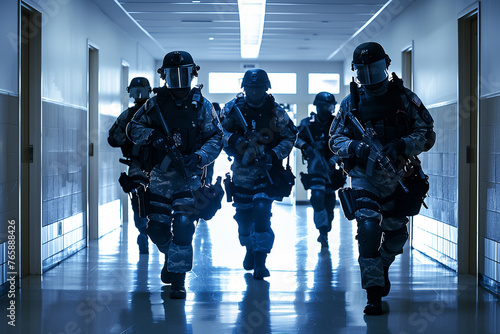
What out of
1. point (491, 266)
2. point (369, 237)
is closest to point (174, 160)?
point (369, 237)

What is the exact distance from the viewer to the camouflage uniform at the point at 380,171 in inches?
158

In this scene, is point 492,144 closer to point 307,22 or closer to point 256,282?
point 256,282

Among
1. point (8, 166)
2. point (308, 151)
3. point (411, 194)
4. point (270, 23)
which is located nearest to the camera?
point (411, 194)

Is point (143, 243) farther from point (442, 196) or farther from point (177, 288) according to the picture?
point (442, 196)

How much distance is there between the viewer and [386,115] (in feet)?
13.9

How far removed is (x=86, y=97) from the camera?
7.38m

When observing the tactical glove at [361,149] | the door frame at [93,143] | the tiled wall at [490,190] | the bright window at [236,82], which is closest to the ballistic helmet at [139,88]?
the door frame at [93,143]

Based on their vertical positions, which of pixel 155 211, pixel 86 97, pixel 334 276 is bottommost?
pixel 334 276

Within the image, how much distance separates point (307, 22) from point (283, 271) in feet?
14.6

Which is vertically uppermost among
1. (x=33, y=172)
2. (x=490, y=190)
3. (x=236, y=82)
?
(x=236, y=82)

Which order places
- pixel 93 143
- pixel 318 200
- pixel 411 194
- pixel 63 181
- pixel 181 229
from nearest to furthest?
pixel 411 194
pixel 181 229
pixel 63 181
pixel 318 200
pixel 93 143

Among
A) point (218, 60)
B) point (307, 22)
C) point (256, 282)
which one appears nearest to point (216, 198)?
point (256, 282)

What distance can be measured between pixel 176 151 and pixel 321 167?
3.09 meters

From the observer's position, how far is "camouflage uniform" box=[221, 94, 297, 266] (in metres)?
5.33
